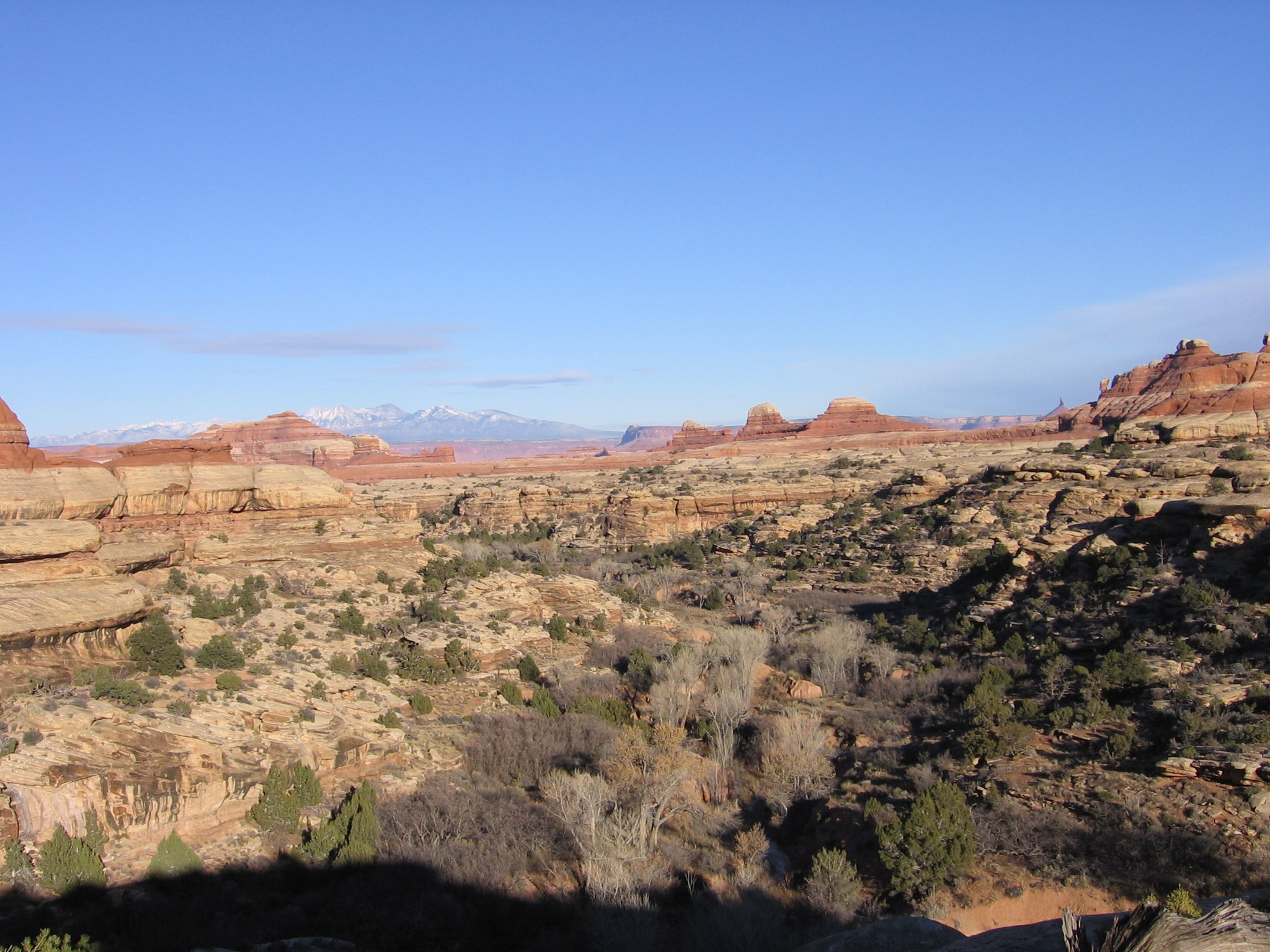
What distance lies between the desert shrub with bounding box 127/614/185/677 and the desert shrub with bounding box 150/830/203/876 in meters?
4.46

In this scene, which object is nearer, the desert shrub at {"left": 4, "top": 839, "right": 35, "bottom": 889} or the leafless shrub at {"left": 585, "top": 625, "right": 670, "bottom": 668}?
the desert shrub at {"left": 4, "top": 839, "right": 35, "bottom": 889}

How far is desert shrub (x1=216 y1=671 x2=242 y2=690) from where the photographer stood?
1652cm

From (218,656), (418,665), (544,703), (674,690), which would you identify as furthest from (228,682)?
(674,690)

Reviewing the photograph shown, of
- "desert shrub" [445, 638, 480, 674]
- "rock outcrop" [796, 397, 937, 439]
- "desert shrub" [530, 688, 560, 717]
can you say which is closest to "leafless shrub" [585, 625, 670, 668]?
"desert shrub" [530, 688, 560, 717]

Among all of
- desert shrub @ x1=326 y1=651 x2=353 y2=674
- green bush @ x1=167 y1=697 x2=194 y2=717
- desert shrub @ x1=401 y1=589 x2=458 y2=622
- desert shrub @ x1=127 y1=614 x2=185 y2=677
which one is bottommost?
desert shrub @ x1=326 y1=651 x2=353 y2=674

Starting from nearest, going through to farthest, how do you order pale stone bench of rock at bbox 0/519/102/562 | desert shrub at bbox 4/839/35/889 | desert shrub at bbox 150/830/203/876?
1. desert shrub at bbox 4/839/35/889
2. desert shrub at bbox 150/830/203/876
3. pale stone bench of rock at bbox 0/519/102/562

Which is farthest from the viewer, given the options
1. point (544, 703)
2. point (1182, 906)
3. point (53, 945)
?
point (544, 703)

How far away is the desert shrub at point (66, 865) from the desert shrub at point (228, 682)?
15.5ft

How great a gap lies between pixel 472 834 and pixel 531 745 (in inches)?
136

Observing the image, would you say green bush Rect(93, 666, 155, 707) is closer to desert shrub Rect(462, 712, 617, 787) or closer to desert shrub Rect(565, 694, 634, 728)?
desert shrub Rect(462, 712, 617, 787)

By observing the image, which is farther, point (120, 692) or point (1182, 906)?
point (120, 692)

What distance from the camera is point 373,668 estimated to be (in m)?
20.2

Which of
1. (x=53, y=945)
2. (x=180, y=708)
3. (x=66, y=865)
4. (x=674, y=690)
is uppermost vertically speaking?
(x=180, y=708)

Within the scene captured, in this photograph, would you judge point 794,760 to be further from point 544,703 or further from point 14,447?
point 14,447
